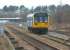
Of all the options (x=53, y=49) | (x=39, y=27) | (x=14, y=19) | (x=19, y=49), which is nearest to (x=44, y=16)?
(x=39, y=27)

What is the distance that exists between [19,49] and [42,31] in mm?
19569

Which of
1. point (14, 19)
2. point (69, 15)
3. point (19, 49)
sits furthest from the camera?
point (14, 19)

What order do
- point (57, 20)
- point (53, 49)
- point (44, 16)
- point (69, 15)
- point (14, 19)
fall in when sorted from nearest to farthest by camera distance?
1. point (53, 49)
2. point (44, 16)
3. point (69, 15)
4. point (57, 20)
5. point (14, 19)

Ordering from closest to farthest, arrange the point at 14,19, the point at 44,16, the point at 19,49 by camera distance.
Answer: the point at 19,49 < the point at 44,16 < the point at 14,19

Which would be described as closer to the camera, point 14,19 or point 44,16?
point 44,16

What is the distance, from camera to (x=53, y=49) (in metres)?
16.9

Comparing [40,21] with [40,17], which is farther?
[40,17]

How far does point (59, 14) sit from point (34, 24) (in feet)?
64.7

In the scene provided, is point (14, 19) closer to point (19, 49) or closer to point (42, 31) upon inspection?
point (42, 31)

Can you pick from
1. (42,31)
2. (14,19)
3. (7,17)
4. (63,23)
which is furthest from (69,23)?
(7,17)

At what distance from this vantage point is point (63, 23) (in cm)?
5191

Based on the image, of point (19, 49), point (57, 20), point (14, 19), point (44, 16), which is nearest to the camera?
point (19, 49)

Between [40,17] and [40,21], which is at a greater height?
[40,17]

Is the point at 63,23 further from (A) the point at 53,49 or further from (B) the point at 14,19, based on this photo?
(B) the point at 14,19
